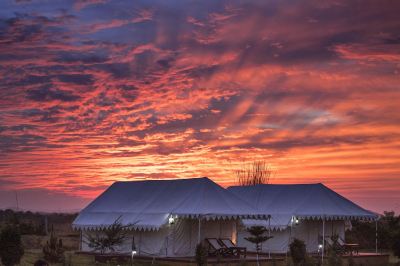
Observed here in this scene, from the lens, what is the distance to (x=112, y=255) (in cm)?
3334

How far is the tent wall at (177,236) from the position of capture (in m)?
34.1

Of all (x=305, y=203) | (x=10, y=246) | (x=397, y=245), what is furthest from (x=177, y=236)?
(x=10, y=246)

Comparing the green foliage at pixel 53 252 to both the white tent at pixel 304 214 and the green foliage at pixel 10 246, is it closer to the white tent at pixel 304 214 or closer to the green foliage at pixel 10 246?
the green foliage at pixel 10 246

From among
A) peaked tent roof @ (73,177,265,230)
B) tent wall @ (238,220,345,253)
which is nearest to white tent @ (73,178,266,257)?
peaked tent roof @ (73,177,265,230)

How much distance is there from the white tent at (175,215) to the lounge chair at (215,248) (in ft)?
3.16

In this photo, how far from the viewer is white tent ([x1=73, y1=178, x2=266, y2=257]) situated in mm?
32925

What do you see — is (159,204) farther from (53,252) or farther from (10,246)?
(10,246)

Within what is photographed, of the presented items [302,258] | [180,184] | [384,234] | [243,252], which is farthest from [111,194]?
[384,234]

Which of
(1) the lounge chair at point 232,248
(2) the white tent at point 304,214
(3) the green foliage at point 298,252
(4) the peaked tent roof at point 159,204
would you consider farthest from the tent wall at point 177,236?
(3) the green foliage at point 298,252

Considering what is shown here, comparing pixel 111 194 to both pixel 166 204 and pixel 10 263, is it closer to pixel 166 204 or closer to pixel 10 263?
pixel 166 204

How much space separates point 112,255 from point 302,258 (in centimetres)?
1109

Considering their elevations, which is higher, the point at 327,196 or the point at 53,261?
the point at 327,196

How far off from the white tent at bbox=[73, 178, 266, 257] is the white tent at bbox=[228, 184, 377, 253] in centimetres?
373

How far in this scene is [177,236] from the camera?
34.2 m
